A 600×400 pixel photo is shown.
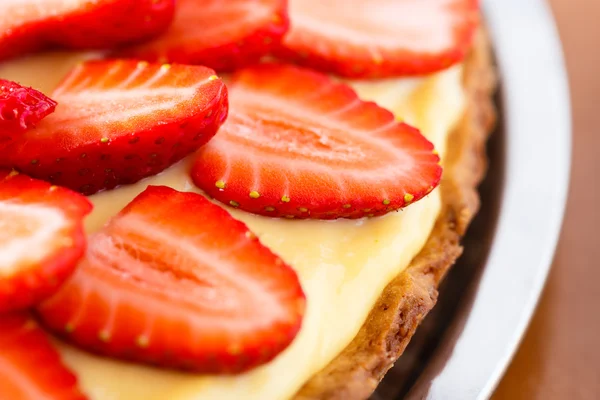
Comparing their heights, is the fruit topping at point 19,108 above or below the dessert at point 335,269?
above

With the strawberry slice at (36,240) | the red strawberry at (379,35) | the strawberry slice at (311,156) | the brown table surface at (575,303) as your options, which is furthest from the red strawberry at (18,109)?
the brown table surface at (575,303)

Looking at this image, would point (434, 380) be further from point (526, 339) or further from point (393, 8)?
point (393, 8)

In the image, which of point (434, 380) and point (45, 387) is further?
point (434, 380)

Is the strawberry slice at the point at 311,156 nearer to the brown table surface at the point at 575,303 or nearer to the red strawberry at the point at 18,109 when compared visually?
the red strawberry at the point at 18,109

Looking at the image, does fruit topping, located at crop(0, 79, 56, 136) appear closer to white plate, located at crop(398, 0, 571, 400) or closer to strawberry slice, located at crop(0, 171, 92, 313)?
strawberry slice, located at crop(0, 171, 92, 313)

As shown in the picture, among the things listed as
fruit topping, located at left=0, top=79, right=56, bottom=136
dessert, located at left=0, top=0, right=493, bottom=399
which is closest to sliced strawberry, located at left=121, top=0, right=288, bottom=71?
dessert, located at left=0, top=0, right=493, bottom=399

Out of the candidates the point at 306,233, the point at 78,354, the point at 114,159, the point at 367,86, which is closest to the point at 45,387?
the point at 78,354
